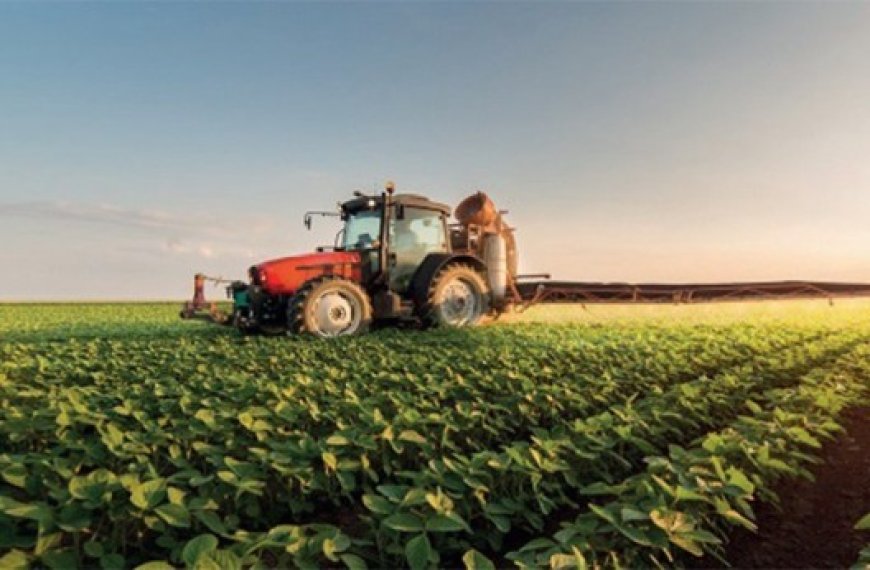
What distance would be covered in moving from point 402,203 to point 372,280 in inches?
53.7

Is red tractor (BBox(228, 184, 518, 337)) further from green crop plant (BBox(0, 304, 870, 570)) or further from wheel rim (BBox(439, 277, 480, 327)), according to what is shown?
green crop plant (BBox(0, 304, 870, 570))

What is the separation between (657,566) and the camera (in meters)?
2.63

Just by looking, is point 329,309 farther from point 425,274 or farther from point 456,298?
point 456,298

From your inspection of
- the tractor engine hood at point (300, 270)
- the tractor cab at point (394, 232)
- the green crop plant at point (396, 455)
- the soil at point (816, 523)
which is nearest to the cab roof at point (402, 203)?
the tractor cab at point (394, 232)

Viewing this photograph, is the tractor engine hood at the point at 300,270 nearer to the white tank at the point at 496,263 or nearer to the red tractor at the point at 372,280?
the red tractor at the point at 372,280

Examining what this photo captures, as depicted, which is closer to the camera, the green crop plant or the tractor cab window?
the green crop plant

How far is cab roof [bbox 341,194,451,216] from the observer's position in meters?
10.4

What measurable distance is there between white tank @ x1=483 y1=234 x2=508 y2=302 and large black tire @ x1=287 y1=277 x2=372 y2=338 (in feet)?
10.0

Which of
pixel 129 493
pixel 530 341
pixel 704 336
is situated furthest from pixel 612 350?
pixel 129 493

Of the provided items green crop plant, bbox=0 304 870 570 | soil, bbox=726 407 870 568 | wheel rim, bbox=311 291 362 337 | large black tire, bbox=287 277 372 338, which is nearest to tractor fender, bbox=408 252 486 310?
large black tire, bbox=287 277 372 338

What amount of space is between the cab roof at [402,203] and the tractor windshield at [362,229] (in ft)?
0.42

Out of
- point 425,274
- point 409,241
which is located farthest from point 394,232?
point 425,274

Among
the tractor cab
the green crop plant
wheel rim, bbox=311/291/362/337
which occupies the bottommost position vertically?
the green crop plant

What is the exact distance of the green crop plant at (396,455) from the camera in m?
2.45
